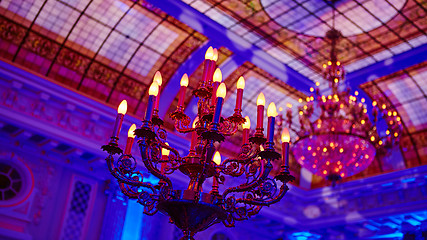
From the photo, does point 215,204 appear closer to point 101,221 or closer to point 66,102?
point 66,102

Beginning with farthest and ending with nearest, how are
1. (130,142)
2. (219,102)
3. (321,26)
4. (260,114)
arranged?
(321,26) < (130,142) < (260,114) < (219,102)

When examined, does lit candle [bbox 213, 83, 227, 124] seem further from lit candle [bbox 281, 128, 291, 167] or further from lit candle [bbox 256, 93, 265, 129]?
lit candle [bbox 281, 128, 291, 167]

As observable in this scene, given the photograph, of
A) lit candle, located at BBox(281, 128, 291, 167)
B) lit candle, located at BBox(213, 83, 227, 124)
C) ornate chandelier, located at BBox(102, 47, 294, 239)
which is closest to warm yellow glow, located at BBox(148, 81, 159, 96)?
ornate chandelier, located at BBox(102, 47, 294, 239)

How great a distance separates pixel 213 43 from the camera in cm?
1127

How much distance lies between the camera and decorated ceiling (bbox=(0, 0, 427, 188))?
407 inches

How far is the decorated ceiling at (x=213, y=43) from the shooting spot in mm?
10336

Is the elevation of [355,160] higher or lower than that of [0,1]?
lower

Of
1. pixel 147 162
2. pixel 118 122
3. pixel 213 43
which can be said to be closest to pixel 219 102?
pixel 147 162

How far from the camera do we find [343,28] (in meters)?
10.9

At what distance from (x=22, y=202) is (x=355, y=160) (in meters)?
6.48

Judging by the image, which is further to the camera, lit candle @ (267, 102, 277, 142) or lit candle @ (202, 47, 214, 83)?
lit candle @ (202, 47, 214, 83)

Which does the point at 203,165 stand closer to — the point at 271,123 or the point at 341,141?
the point at 271,123

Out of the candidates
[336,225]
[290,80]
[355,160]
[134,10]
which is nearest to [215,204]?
[355,160]

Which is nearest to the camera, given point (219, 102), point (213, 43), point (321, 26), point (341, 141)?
point (219, 102)
